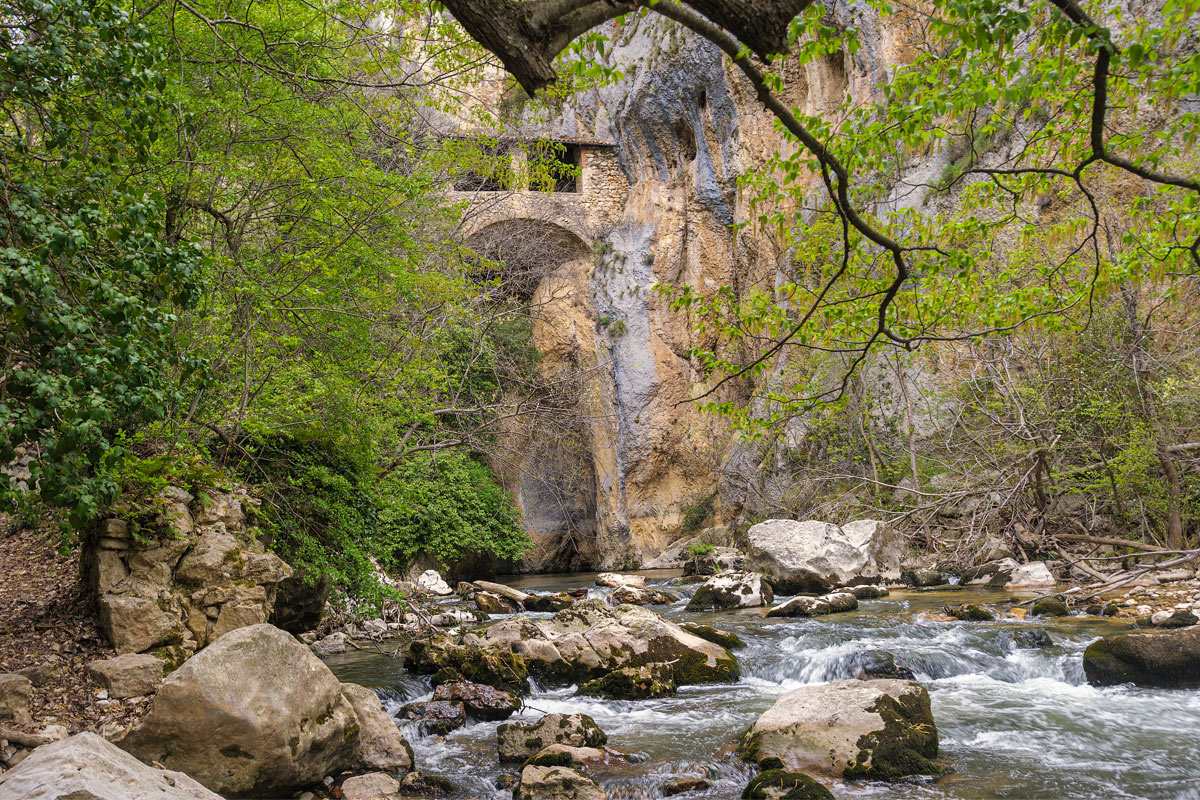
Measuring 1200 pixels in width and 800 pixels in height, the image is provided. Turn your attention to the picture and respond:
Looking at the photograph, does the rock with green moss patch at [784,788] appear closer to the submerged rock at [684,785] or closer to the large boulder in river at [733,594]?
the submerged rock at [684,785]

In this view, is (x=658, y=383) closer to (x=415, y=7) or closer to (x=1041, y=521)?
(x=1041, y=521)

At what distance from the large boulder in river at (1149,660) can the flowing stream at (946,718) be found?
12 cm

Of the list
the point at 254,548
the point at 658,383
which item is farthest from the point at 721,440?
the point at 254,548

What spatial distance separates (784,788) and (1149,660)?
392 centimetres

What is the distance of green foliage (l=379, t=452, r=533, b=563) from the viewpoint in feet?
46.4

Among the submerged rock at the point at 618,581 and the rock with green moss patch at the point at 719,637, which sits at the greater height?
the rock with green moss patch at the point at 719,637

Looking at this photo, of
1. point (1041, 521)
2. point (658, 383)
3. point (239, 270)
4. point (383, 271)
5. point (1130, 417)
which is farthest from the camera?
point (658, 383)

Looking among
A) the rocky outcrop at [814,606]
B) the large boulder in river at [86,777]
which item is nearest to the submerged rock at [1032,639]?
the rocky outcrop at [814,606]

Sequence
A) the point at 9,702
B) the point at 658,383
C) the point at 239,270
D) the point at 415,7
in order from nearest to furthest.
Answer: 1. the point at 9,702
2. the point at 415,7
3. the point at 239,270
4. the point at 658,383

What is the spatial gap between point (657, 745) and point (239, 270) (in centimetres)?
532

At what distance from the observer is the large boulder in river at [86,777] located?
9.06 ft

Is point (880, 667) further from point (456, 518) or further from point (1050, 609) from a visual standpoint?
point (456, 518)

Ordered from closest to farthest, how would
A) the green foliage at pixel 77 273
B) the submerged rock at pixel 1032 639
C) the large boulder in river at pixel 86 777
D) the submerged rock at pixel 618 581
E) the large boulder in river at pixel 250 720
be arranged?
the large boulder in river at pixel 86 777 < the green foliage at pixel 77 273 < the large boulder in river at pixel 250 720 < the submerged rock at pixel 1032 639 < the submerged rock at pixel 618 581

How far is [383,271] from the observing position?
765cm
